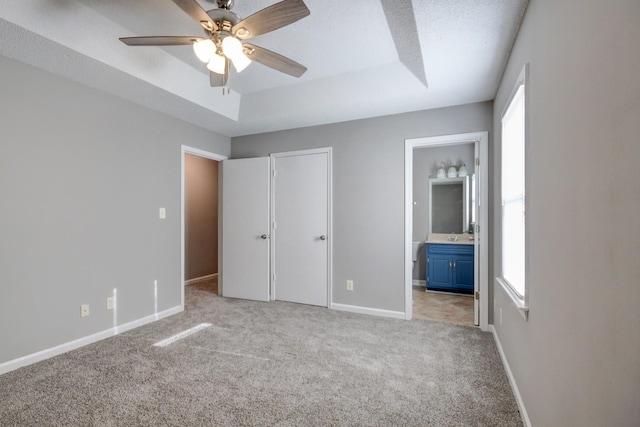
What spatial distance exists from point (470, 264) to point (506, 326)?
2.34 m

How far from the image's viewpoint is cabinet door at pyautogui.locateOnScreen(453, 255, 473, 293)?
4500 millimetres

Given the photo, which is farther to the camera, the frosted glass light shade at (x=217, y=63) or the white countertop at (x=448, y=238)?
the white countertop at (x=448, y=238)

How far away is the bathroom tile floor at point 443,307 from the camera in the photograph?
3527 millimetres

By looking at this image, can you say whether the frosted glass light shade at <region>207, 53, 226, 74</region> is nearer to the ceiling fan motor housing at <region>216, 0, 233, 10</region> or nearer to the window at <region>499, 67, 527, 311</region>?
the ceiling fan motor housing at <region>216, 0, 233, 10</region>

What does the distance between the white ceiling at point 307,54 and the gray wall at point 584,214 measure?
22.4 inches

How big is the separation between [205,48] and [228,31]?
18cm

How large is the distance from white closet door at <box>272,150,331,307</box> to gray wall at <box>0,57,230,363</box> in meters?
1.28

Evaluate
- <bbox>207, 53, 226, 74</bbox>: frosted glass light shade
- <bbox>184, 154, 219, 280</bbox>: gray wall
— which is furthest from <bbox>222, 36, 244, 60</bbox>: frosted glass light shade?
<bbox>184, 154, 219, 280</bbox>: gray wall

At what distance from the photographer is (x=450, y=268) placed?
4637 mm

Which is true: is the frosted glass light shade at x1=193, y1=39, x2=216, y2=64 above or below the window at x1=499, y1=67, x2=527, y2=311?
above

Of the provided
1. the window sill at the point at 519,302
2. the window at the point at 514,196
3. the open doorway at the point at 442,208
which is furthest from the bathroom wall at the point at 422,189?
the window sill at the point at 519,302

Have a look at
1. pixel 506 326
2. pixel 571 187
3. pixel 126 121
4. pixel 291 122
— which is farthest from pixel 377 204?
pixel 126 121

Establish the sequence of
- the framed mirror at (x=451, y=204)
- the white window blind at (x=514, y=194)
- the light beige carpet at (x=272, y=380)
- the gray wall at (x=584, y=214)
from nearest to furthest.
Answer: the gray wall at (x=584, y=214)
the light beige carpet at (x=272, y=380)
the white window blind at (x=514, y=194)
the framed mirror at (x=451, y=204)

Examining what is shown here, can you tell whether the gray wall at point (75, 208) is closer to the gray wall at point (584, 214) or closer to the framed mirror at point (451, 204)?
the gray wall at point (584, 214)
